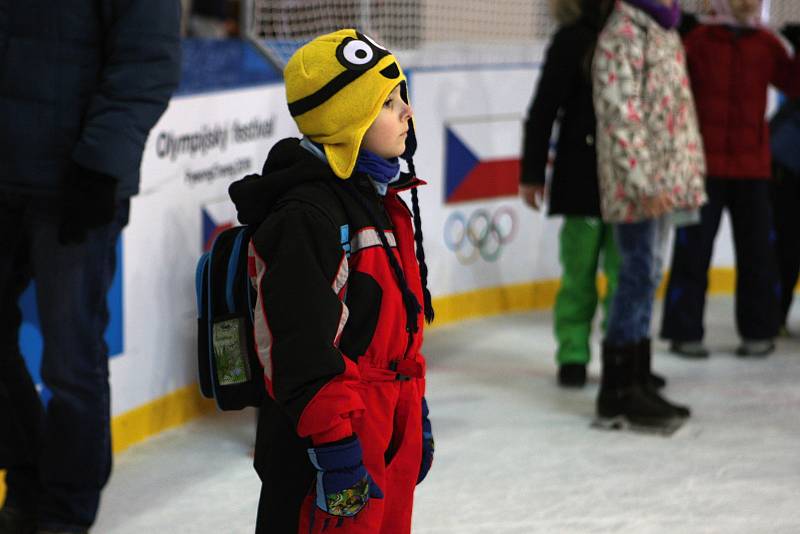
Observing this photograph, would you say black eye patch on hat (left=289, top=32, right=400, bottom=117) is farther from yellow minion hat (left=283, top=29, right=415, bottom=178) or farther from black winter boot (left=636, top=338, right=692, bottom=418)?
black winter boot (left=636, top=338, right=692, bottom=418)

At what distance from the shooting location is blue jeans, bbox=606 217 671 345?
4.09m

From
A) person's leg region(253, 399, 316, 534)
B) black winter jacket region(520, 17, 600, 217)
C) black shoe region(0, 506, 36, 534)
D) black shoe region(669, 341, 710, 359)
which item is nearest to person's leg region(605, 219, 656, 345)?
black winter jacket region(520, 17, 600, 217)

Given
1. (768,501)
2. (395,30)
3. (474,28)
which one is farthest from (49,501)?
(474,28)

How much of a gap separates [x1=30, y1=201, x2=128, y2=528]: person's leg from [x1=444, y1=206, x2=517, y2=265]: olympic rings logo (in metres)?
3.12

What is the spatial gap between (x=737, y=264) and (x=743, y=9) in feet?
3.47

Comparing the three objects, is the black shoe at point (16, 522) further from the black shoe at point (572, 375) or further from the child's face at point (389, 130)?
the black shoe at point (572, 375)

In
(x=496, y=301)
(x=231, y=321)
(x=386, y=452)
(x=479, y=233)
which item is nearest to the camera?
(x=231, y=321)

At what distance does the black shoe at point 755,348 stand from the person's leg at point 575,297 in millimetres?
924

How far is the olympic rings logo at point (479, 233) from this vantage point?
19.8 feet

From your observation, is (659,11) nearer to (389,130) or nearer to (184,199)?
(184,199)

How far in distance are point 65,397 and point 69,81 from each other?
0.71 meters

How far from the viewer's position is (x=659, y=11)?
13.1 ft

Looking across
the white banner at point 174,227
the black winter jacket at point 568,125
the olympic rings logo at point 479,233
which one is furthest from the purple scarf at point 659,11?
the olympic rings logo at point 479,233

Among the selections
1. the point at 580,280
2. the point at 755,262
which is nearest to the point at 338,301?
the point at 580,280
